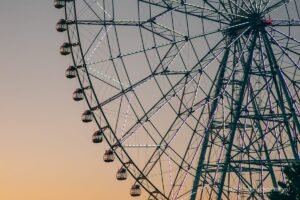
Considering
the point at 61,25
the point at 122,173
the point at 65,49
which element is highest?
the point at 61,25

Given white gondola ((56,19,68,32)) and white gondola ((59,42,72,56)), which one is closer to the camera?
white gondola ((56,19,68,32))

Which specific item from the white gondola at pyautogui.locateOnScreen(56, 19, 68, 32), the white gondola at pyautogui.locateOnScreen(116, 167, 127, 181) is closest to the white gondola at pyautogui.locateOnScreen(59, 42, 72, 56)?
the white gondola at pyautogui.locateOnScreen(56, 19, 68, 32)

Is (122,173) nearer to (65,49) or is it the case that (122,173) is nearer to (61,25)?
(65,49)

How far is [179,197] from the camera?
35.5 meters

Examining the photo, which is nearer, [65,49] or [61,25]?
[61,25]

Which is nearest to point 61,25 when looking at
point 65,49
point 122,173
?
point 65,49

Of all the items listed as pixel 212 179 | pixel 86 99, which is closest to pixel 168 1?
pixel 86 99

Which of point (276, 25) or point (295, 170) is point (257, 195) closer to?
point (295, 170)

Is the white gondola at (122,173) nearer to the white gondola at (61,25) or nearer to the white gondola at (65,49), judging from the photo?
the white gondola at (65,49)

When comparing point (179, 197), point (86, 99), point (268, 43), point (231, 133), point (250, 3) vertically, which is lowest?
point (179, 197)

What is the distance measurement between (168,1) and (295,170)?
1095cm

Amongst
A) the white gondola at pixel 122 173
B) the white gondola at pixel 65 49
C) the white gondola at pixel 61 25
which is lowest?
→ the white gondola at pixel 122 173

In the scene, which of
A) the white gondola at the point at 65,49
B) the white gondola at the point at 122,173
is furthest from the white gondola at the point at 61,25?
the white gondola at the point at 122,173

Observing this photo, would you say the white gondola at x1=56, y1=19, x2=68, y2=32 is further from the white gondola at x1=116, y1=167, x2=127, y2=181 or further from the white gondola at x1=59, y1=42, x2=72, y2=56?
the white gondola at x1=116, y1=167, x2=127, y2=181
